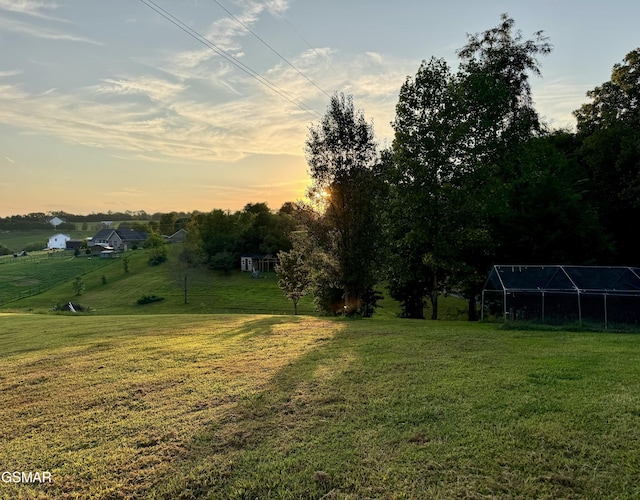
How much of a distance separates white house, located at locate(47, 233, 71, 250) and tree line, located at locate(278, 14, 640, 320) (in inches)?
3507

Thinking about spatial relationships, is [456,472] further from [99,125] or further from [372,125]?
[99,125]

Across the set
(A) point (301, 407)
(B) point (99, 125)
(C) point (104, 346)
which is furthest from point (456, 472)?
(B) point (99, 125)

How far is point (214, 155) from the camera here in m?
20.1

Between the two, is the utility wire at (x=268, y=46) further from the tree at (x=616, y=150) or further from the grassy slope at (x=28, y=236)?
the grassy slope at (x=28, y=236)

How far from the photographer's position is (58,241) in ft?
281

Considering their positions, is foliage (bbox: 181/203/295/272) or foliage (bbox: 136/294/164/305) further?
foliage (bbox: 181/203/295/272)

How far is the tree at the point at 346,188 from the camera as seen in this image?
14383mm

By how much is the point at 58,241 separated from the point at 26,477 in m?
102

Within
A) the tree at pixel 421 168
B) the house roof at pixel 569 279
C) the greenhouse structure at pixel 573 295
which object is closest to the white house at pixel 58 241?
the tree at pixel 421 168

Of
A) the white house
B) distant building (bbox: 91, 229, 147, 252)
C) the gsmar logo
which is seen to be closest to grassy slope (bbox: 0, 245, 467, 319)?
distant building (bbox: 91, 229, 147, 252)

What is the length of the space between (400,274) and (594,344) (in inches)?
329

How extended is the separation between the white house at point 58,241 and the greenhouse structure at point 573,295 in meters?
95.7

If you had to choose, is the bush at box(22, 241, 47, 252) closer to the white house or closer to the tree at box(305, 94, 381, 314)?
the white house

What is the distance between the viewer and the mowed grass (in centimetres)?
283
